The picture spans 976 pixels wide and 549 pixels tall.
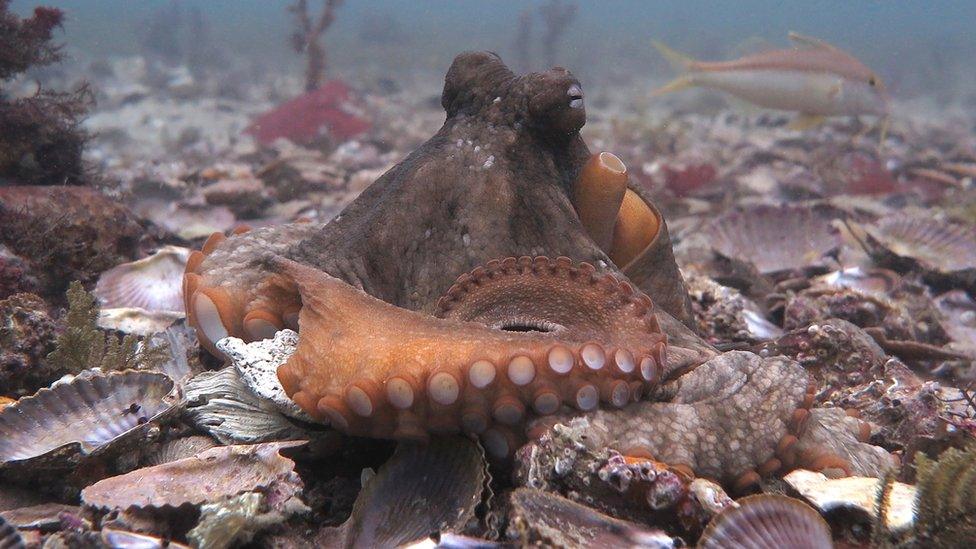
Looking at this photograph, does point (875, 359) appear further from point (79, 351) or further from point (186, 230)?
point (186, 230)

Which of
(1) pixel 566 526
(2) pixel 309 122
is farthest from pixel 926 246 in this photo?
(2) pixel 309 122

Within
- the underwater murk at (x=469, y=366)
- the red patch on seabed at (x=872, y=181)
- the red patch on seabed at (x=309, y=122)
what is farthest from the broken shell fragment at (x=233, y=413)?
the red patch on seabed at (x=309, y=122)

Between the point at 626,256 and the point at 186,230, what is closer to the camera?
the point at 626,256

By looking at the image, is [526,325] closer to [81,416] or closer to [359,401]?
[359,401]

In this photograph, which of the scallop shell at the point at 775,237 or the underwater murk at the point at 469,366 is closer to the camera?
the underwater murk at the point at 469,366

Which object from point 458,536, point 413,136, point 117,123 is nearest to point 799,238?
point 458,536

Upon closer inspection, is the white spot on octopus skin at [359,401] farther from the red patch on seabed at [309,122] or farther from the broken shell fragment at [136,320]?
the red patch on seabed at [309,122]

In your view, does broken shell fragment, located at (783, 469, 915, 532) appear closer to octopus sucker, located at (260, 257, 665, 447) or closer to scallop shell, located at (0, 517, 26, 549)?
octopus sucker, located at (260, 257, 665, 447)
